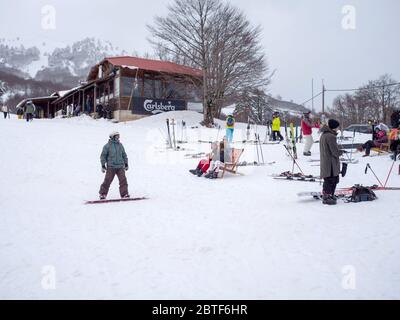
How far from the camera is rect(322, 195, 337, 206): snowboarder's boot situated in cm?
667

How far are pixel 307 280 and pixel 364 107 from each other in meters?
63.1

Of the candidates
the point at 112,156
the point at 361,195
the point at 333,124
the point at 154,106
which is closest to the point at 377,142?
the point at 361,195

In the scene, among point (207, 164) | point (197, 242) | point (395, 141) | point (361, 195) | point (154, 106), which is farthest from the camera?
point (154, 106)

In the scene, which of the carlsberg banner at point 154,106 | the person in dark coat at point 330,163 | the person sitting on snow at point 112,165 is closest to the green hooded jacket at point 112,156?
the person sitting on snow at point 112,165

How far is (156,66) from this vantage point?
30609 millimetres

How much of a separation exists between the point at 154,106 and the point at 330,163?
24281 mm

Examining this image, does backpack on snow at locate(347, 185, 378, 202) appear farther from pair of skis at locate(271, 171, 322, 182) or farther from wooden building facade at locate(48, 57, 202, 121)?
wooden building facade at locate(48, 57, 202, 121)

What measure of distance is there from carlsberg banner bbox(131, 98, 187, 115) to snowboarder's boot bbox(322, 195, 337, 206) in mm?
23457

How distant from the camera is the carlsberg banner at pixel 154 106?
28.6 metres

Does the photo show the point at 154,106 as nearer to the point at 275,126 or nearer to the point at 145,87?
the point at 145,87

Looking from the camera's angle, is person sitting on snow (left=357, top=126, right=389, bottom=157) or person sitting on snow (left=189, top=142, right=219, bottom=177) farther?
person sitting on snow (left=357, top=126, right=389, bottom=157)

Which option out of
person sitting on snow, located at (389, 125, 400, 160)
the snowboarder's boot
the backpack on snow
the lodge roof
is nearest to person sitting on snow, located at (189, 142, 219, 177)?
the snowboarder's boot

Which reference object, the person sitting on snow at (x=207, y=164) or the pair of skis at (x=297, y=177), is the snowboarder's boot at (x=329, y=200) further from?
the person sitting on snow at (x=207, y=164)
